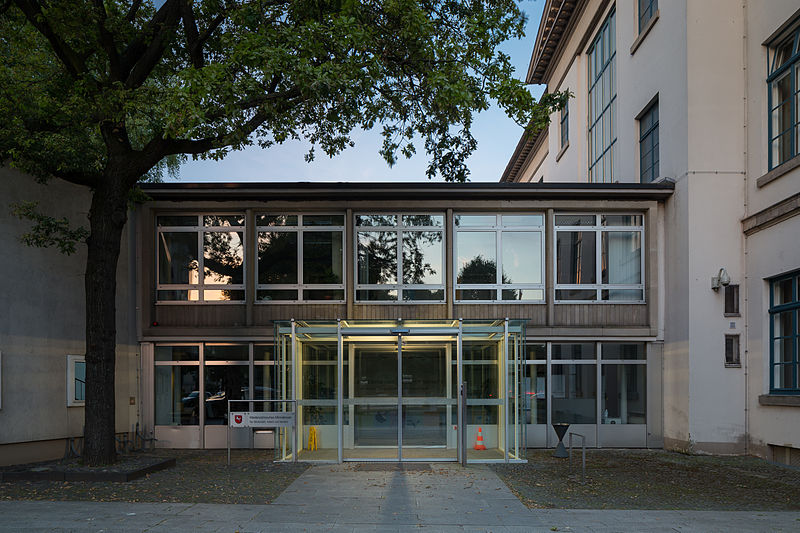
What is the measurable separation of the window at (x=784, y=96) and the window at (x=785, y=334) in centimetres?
250

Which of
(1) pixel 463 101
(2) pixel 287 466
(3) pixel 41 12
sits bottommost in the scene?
(2) pixel 287 466

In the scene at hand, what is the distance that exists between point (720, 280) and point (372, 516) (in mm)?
9716

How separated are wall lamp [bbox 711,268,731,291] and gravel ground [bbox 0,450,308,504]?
30.7 feet

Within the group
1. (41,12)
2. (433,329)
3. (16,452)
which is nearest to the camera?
(41,12)

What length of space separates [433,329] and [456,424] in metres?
2.03

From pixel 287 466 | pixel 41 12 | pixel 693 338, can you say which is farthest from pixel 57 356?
pixel 693 338

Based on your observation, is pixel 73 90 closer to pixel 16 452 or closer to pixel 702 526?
pixel 16 452

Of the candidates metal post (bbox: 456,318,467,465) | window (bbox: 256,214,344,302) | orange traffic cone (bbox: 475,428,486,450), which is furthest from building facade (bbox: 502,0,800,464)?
window (bbox: 256,214,344,302)

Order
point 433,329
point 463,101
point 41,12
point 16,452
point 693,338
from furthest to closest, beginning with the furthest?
1. point 693,338
2. point 433,329
3. point 16,452
4. point 41,12
5. point 463,101

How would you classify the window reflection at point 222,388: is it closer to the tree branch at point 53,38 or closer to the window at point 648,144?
the tree branch at point 53,38

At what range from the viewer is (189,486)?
433 inches

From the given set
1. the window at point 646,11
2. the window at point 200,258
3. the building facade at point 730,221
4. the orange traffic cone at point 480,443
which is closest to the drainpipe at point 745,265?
the building facade at point 730,221

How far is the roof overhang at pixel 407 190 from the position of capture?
53.3 ft

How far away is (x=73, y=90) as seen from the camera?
12.5 meters
